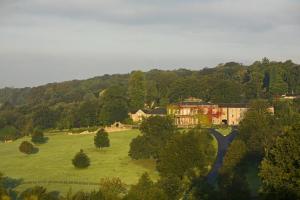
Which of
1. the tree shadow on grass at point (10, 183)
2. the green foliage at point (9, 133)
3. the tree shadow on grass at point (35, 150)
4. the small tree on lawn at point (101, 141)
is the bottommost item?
the tree shadow on grass at point (10, 183)

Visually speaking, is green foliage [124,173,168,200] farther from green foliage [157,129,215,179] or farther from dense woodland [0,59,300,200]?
green foliage [157,129,215,179]

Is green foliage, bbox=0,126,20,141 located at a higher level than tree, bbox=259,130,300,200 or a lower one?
lower

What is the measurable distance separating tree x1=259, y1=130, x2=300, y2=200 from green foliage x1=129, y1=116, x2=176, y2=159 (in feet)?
94.1

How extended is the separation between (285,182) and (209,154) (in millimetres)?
27199

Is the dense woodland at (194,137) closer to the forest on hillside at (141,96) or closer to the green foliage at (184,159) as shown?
the green foliage at (184,159)

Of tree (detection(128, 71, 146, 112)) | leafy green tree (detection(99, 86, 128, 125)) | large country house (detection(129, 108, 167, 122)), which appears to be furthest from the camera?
tree (detection(128, 71, 146, 112))

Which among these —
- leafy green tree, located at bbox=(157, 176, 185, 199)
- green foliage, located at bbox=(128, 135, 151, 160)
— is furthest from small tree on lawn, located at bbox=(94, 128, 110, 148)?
leafy green tree, located at bbox=(157, 176, 185, 199)

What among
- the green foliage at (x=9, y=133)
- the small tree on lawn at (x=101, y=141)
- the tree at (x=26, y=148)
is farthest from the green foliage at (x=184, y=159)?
the green foliage at (x=9, y=133)

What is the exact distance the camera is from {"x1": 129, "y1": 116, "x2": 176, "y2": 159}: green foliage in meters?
68.4

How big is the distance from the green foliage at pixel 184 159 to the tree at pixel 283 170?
15568 mm

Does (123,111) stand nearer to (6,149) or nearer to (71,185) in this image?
(6,149)

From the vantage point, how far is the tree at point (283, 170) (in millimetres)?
35594

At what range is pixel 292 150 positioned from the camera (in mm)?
38812

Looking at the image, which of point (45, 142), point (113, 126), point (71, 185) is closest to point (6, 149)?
point (45, 142)
